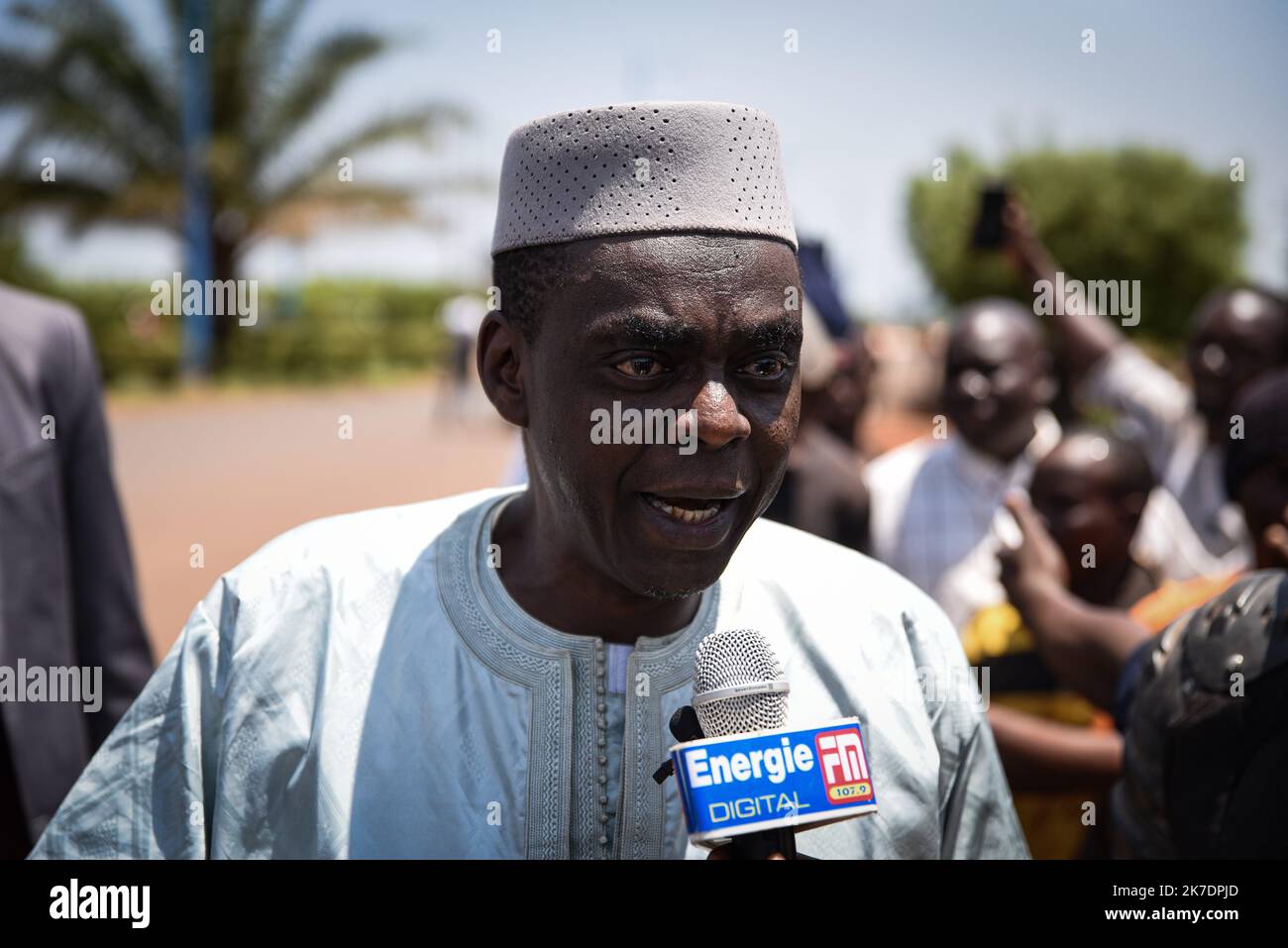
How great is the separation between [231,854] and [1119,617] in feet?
6.82

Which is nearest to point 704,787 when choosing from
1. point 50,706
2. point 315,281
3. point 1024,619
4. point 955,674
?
point 955,674

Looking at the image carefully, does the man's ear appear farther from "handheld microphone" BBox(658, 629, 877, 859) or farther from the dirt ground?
the dirt ground

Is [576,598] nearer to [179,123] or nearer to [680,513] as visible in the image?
[680,513]

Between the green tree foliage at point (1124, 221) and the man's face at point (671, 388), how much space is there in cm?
2120

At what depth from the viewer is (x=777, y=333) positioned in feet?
6.07

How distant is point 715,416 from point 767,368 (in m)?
0.16

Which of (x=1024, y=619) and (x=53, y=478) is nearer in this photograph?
(x=53, y=478)

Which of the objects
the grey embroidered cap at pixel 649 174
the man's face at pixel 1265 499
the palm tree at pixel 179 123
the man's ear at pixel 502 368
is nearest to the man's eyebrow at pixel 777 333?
the grey embroidered cap at pixel 649 174

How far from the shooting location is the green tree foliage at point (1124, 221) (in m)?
22.3

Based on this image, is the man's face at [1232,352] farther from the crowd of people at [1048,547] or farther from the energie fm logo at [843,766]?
the energie fm logo at [843,766]

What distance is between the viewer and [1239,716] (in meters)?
1.82

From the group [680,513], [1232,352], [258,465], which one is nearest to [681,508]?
[680,513]

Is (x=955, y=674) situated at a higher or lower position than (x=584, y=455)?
lower
